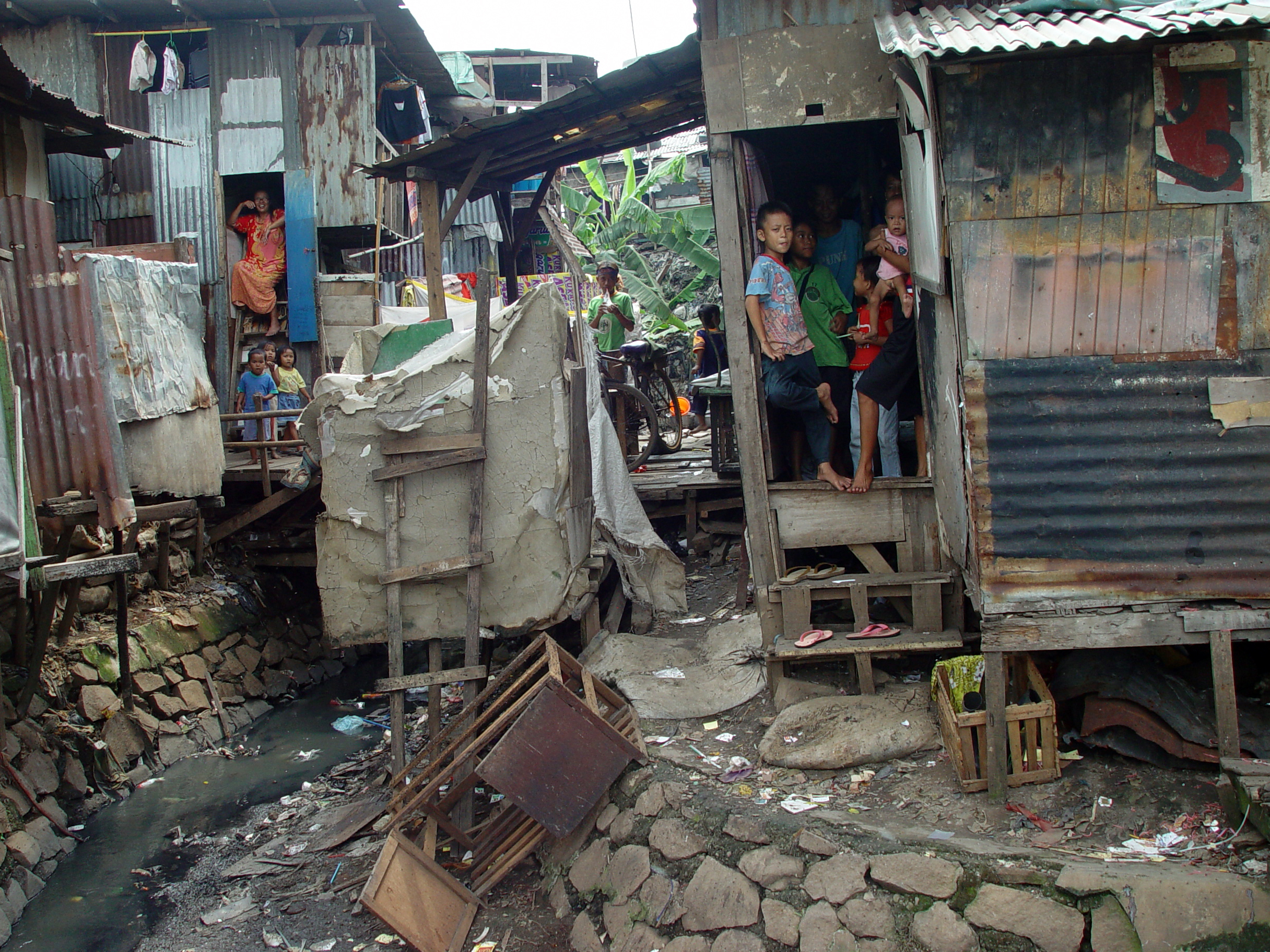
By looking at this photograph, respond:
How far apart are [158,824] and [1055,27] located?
7.19 meters

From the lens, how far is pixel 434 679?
589cm

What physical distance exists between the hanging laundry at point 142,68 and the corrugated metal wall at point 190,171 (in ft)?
1.39

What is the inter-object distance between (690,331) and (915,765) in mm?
14111

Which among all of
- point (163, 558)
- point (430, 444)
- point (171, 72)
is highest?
point (171, 72)

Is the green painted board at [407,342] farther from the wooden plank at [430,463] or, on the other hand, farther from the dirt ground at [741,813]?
the dirt ground at [741,813]

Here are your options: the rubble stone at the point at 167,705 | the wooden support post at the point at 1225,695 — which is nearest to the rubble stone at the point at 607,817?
the wooden support post at the point at 1225,695

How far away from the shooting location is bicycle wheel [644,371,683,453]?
38.7 feet

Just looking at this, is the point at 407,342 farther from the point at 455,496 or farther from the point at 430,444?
the point at 455,496

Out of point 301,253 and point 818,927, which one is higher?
point 301,253

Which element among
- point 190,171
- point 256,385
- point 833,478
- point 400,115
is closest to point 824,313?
point 833,478

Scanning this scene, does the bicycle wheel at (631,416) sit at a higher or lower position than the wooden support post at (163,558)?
higher

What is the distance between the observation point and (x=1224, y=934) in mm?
3467

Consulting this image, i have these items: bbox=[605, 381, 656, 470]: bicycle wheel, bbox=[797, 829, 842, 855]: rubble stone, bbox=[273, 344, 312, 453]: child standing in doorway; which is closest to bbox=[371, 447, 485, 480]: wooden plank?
bbox=[797, 829, 842, 855]: rubble stone

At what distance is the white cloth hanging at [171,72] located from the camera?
38.4ft
